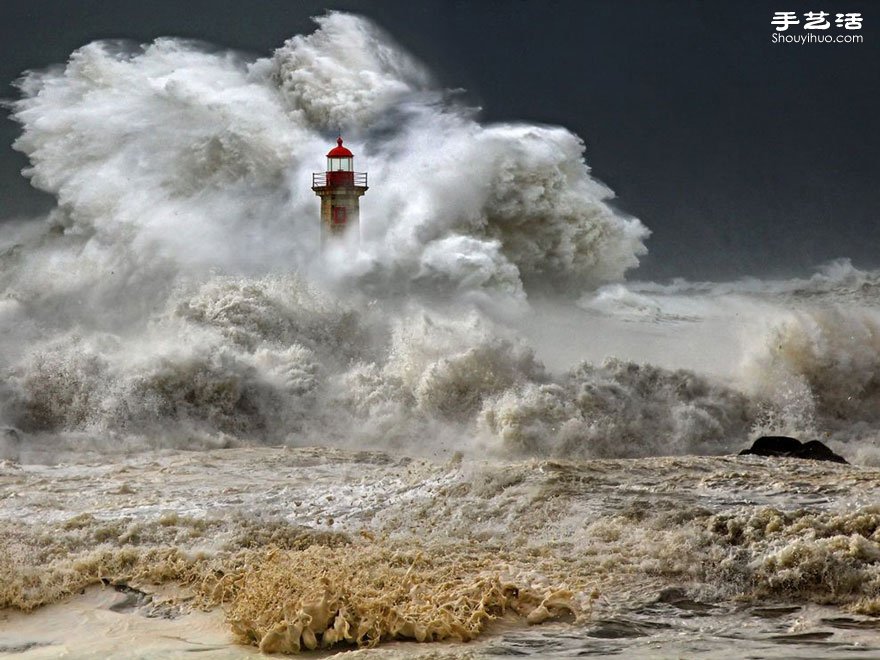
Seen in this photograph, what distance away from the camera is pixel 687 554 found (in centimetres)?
850

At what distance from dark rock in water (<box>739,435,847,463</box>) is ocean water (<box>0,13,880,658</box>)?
114 centimetres

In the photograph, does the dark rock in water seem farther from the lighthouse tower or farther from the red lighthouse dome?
the red lighthouse dome

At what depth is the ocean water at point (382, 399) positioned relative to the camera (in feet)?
25.7

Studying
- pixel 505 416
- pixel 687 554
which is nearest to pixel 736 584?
pixel 687 554

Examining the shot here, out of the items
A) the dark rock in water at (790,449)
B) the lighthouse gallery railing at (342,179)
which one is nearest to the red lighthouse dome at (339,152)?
the lighthouse gallery railing at (342,179)

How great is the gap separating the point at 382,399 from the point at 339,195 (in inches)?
224

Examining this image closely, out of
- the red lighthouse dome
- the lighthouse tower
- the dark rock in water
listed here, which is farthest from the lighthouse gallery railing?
the dark rock in water

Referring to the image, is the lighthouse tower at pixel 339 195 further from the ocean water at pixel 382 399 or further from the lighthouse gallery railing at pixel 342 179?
the ocean water at pixel 382 399

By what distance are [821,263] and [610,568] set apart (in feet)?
92.4

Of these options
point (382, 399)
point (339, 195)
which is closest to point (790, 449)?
point (382, 399)

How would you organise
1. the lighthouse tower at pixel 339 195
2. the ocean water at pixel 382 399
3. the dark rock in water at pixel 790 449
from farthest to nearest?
the lighthouse tower at pixel 339 195, the dark rock in water at pixel 790 449, the ocean water at pixel 382 399

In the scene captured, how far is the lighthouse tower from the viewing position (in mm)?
22719

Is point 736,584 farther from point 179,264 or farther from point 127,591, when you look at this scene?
point 179,264

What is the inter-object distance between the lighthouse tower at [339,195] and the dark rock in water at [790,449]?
10.4 metres
